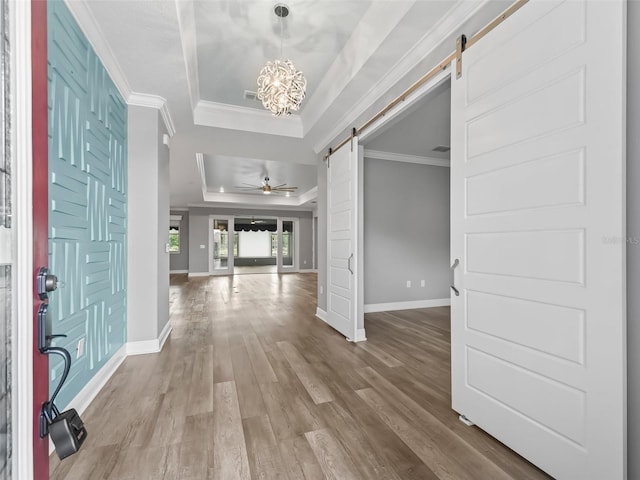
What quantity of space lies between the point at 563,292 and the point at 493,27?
152cm

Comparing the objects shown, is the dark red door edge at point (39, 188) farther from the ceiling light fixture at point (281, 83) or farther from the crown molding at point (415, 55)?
the crown molding at point (415, 55)

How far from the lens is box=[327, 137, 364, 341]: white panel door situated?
3496 millimetres

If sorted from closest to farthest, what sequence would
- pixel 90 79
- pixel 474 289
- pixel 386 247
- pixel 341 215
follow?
pixel 474 289 → pixel 90 79 → pixel 341 215 → pixel 386 247

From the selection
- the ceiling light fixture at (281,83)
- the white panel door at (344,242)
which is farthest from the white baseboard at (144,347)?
the ceiling light fixture at (281,83)

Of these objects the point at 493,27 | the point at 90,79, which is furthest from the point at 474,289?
the point at 90,79

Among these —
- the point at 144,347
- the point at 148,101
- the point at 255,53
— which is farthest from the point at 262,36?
the point at 144,347

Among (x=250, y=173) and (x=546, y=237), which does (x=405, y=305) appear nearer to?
(x=546, y=237)

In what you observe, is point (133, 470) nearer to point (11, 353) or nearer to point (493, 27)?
point (11, 353)

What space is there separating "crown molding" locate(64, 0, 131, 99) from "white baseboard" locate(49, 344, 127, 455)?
2.50 m

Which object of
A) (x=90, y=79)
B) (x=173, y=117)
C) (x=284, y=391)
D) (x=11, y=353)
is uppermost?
(x=173, y=117)

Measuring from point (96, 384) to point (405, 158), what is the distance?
512 cm

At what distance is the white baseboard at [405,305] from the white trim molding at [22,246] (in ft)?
14.7

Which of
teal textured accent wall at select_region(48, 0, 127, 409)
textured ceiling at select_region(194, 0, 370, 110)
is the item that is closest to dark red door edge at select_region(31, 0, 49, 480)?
teal textured accent wall at select_region(48, 0, 127, 409)

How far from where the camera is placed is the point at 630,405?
3.88 ft
